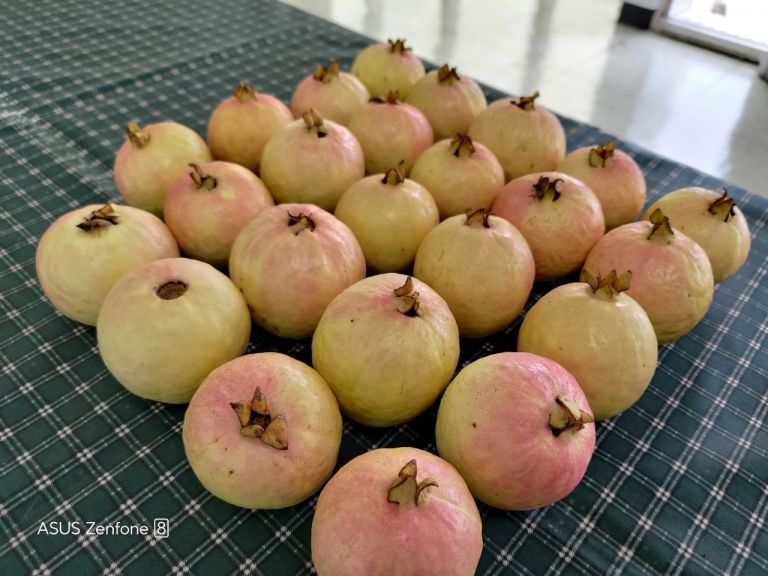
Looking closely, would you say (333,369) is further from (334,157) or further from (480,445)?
(334,157)

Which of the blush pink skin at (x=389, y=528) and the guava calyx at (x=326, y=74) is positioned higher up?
the guava calyx at (x=326, y=74)

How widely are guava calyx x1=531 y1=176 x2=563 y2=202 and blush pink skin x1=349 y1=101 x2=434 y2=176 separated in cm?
29

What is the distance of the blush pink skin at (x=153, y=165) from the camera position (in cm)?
103

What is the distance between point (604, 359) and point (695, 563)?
264 mm

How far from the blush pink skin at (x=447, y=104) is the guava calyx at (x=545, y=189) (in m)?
0.37

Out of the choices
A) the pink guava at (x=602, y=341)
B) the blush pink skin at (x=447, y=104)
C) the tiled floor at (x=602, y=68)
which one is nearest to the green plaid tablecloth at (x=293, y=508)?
the pink guava at (x=602, y=341)

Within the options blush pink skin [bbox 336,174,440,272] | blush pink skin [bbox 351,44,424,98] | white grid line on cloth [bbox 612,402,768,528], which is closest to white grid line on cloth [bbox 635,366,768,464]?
white grid line on cloth [bbox 612,402,768,528]

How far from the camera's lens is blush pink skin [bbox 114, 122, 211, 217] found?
1.03 meters

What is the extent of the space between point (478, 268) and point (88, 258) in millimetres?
570

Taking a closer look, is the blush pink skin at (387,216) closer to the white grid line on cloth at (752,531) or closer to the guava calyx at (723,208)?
the guava calyx at (723,208)

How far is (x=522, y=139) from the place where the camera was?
1113mm

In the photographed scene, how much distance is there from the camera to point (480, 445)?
0.66m

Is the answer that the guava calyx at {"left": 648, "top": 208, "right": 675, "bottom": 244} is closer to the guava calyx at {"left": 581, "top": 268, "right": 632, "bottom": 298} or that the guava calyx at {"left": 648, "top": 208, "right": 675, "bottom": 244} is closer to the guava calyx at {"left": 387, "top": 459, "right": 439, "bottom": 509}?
the guava calyx at {"left": 581, "top": 268, "right": 632, "bottom": 298}

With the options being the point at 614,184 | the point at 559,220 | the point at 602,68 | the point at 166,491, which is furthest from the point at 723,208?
the point at 602,68
